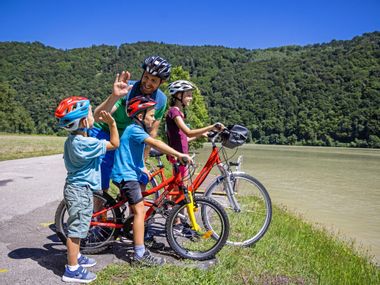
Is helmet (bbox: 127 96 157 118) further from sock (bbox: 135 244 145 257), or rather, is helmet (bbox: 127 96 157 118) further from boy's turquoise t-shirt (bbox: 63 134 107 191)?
sock (bbox: 135 244 145 257)

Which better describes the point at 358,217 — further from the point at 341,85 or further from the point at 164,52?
the point at 164,52

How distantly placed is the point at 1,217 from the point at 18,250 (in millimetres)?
1667

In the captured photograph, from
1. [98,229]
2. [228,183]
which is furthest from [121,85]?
[228,183]

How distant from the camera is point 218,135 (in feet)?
14.1

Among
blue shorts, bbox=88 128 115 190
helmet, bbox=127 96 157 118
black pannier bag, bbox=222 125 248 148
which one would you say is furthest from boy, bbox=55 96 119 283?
black pannier bag, bbox=222 125 248 148

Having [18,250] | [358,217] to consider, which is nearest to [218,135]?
[18,250]

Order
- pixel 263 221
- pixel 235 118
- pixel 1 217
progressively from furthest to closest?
1. pixel 235 118
2. pixel 1 217
3. pixel 263 221

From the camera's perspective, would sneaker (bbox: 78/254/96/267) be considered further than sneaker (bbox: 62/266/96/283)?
Yes

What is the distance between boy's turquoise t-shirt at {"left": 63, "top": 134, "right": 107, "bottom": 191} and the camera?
326 cm

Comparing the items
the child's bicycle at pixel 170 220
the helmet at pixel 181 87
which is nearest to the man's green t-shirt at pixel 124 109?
the helmet at pixel 181 87

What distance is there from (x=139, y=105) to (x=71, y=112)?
69cm

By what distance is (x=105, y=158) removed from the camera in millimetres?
4109

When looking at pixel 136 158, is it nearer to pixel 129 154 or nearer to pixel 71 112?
pixel 129 154

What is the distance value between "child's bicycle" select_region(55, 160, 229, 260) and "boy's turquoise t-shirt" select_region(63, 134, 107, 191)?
1.91 ft
